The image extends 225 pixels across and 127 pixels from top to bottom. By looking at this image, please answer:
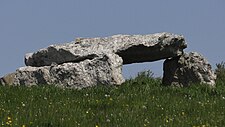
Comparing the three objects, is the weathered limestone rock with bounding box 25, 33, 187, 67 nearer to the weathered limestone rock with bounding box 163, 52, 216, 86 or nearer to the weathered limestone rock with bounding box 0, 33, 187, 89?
the weathered limestone rock with bounding box 0, 33, 187, 89

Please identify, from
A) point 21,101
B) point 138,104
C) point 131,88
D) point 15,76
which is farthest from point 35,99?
point 15,76

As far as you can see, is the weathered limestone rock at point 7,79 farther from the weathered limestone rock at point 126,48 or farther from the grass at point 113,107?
the grass at point 113,107

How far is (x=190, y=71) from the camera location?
23.5 m

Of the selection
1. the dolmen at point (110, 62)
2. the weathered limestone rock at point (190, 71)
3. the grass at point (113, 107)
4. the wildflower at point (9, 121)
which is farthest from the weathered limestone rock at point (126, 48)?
the wildflower at point (9, 121)

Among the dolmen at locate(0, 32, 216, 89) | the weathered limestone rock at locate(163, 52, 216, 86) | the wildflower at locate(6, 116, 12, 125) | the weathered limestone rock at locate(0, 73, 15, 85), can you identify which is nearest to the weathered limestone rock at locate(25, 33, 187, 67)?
the dolmen at locate(0, 32, 216, 89)

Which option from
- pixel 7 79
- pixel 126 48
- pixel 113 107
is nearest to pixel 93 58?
pixel 126 48

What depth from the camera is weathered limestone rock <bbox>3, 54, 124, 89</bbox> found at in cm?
2241

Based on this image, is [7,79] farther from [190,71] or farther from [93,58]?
[190,71]

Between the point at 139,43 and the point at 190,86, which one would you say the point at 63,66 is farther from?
the point at 190,86

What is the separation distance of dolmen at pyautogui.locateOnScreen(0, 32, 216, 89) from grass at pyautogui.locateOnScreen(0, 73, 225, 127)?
1742 millimetres

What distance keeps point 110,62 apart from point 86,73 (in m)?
1.04

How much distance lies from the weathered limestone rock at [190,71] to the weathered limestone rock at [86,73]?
8.15 feet

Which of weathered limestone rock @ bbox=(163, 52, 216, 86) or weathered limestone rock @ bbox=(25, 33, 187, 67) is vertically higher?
weathered limestone rock @ bbox=(25, 33, 187, 67)

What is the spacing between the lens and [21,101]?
55.6 ft
